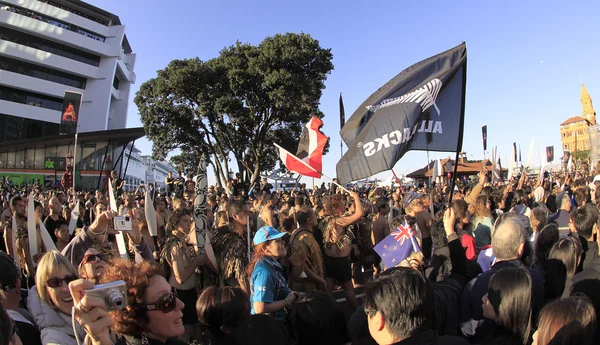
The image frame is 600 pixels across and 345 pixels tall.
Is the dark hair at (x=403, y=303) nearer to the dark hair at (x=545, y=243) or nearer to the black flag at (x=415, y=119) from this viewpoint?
the dark hair at (x=545, y=243)

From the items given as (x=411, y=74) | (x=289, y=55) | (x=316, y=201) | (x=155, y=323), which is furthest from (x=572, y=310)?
(x=289, y=55)

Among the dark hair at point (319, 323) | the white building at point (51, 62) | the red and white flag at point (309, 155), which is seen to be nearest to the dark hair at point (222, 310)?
the dark hair at point (319, 323)

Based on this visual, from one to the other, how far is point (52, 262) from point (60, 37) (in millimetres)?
60823

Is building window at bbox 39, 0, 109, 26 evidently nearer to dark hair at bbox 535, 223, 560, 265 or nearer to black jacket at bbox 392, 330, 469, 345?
dark hair at bbox 535, 223, 560, 265

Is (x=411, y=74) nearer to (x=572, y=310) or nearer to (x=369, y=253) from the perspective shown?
(x=572, y=310)

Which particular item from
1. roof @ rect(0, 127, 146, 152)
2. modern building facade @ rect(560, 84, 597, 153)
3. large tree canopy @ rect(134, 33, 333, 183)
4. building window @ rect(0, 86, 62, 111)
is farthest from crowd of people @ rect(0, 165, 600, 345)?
modern building facade @ rect(560, 84, 597, 153)

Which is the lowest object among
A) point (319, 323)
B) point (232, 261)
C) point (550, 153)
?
point (319, 323)

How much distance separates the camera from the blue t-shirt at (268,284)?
3264 mm

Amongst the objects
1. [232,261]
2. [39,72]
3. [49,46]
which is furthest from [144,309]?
[49,46]

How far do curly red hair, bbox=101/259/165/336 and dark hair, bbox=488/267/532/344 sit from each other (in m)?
1.98

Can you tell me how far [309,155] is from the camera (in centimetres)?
705

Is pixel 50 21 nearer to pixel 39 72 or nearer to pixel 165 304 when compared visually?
pixel 39 72

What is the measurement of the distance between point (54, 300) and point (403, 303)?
2100mm

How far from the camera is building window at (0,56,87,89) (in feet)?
167
